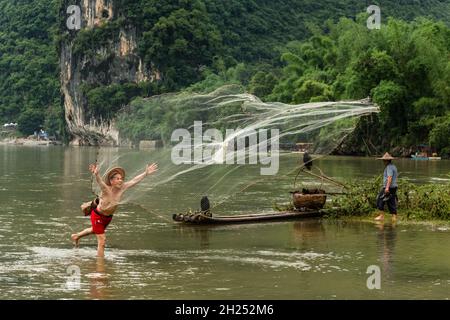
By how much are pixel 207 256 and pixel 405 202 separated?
5.84 metres

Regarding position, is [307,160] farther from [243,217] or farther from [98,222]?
[98,222]

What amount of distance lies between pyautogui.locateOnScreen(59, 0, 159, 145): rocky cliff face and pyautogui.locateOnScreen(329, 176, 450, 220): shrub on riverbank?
79816mm

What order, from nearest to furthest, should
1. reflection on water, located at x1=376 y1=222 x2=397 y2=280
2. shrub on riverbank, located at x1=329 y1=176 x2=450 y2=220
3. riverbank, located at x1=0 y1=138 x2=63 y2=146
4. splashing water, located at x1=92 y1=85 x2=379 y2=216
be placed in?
reflection on water, located at x1=376 y1=222 x2=397 y2=280, splashing water, located at x1=92 y1=85 x2=379 y2=216, shrub on riverbank, located at x1=329 y1=176 x2=450 y2=220, riverbank, located at x1=0 y1=138 x2=63 y2=146

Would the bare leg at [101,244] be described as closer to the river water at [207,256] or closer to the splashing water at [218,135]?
the river water at [207,256]

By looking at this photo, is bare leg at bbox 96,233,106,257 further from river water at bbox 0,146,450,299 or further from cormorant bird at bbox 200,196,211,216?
cormorant bird at bbox 200,196,211,216

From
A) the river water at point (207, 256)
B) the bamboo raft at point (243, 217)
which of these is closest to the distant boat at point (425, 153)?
the river water at point (207, 256)

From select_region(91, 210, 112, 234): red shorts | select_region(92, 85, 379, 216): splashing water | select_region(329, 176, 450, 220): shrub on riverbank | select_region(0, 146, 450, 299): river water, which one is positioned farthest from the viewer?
select_region(329, 176, 450, 220): shrub on riverbank

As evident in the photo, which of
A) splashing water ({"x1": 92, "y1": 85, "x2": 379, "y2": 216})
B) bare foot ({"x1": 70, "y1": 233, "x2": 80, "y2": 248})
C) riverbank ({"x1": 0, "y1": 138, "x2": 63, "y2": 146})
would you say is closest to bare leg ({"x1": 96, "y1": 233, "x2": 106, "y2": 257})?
bare foot ({"x1": 70, "y1": 233, "x2": 80, "y2": 248})

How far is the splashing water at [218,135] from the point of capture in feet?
45.9

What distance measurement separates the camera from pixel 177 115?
14.4m

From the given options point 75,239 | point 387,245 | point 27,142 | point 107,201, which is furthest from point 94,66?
point 107,201

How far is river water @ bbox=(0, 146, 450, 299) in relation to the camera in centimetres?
951

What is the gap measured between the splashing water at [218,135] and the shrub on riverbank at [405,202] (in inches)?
52.1
